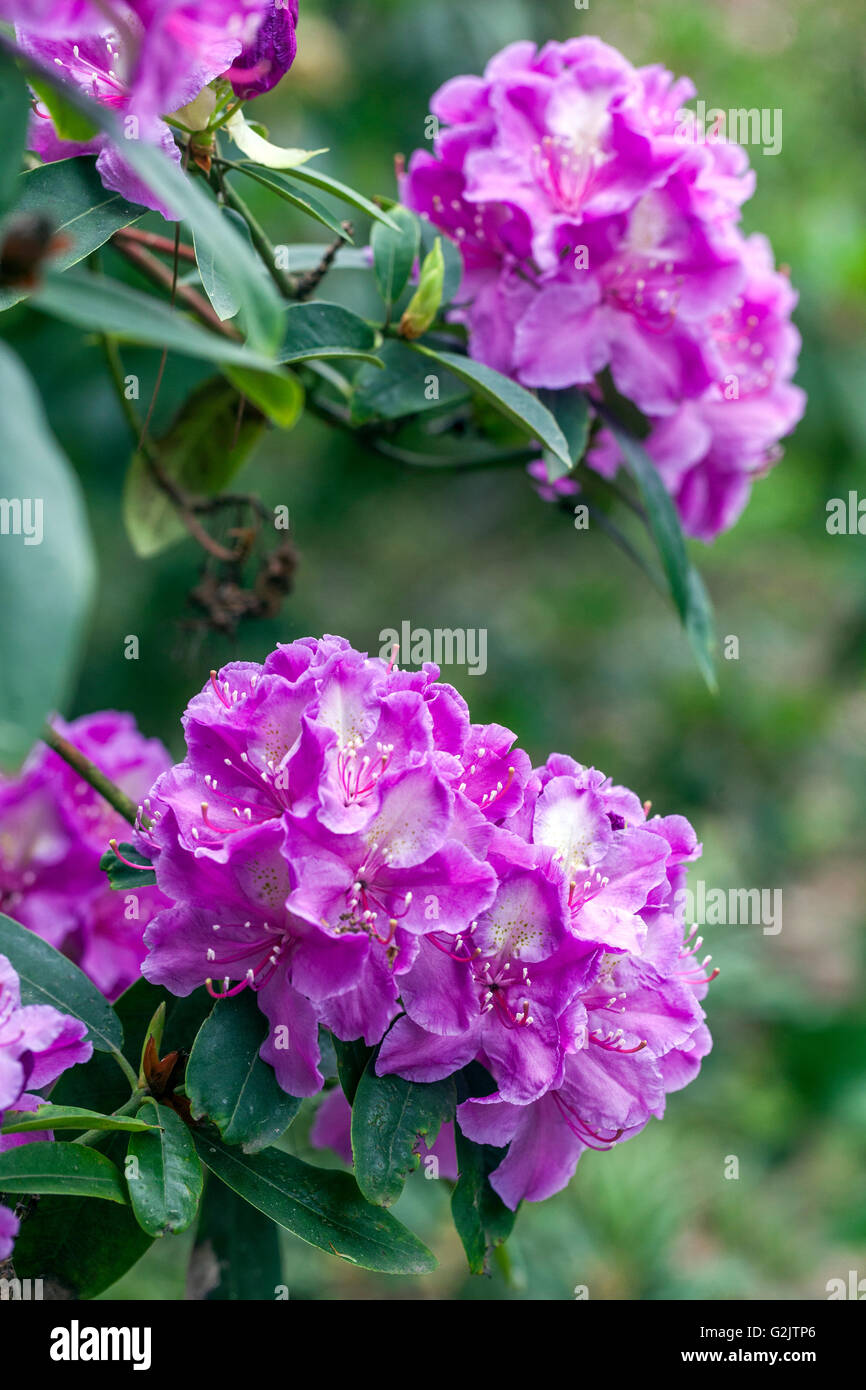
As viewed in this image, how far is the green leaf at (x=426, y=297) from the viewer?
71cm

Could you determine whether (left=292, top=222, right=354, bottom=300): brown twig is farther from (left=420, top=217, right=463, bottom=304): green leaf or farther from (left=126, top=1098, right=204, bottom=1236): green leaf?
(left=126, top=1098, right=204, bottom=1236): green leaf

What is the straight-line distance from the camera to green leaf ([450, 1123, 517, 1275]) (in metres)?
0.56

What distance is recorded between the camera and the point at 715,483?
92 cm

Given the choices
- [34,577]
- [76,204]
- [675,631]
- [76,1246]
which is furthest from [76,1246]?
[675,631]

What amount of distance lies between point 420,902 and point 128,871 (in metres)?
0.17

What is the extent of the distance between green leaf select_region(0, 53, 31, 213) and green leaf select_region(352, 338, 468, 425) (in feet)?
1.02

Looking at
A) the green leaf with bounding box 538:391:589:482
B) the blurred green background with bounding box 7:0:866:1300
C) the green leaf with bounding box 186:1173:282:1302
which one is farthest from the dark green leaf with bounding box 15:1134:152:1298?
the blurred green background with bounding box 7:0:866:1300

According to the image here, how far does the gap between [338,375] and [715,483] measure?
0.28m

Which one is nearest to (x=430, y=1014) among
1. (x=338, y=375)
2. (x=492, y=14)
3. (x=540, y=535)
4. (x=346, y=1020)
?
(x=346, y=1020)

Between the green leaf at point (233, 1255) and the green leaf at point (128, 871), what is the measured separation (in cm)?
22

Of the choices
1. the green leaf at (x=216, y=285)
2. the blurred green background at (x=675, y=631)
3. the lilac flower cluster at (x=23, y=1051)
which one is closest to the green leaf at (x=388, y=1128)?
the lilac flower cluster at (x=23, y=1051)

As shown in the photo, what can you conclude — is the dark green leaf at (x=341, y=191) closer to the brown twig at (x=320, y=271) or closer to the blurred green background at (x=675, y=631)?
the brown twig at (x=320, y=271)

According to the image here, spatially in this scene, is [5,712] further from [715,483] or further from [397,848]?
[715,483]

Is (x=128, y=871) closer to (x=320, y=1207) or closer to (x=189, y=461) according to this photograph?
(x=320, y=1207)
